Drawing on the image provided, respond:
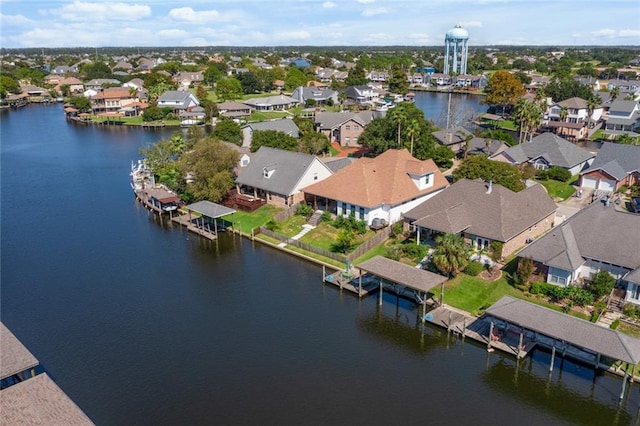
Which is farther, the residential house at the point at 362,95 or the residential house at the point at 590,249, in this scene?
the residential house at the point at 362,95

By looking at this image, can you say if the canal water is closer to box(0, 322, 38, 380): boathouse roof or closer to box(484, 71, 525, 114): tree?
box(0, 322, 38, 380): boathouse roof

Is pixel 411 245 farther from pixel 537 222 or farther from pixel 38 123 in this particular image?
pixel 38 123

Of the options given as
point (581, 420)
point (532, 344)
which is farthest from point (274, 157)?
point (581, 420)

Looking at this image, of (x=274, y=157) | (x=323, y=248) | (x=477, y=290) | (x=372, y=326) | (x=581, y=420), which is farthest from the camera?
(x=274, y=157)

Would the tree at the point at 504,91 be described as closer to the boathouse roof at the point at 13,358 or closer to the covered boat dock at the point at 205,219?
the covered boat dock at the point at 205,219

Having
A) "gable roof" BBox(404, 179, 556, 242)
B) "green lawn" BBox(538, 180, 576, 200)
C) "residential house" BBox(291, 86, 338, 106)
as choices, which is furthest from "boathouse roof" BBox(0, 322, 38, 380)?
"residential house" BBox(291, 86, 338, 106)

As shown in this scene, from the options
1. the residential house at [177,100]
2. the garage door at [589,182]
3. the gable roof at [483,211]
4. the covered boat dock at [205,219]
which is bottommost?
the covered boat dock at [205,219]

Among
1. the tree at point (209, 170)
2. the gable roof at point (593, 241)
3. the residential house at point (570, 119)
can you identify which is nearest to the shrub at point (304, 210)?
the tree at point (209, 170)
